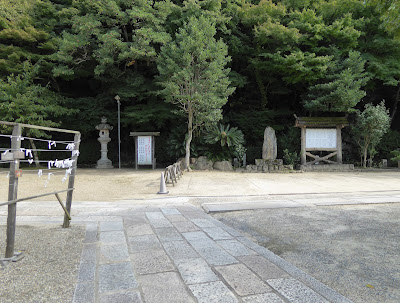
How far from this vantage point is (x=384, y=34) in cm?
1481

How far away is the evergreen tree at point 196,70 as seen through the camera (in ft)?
37.6

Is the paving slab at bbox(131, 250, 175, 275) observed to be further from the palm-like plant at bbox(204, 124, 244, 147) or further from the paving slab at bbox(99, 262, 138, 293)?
the palm-like plant at bbox(204, 124, 244, 147)

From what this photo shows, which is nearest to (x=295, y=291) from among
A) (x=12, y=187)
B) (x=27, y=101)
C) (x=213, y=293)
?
(x=213, y=293)

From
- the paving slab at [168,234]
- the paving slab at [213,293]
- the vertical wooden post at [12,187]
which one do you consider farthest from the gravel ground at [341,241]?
the vertical wooden post at [12,187]

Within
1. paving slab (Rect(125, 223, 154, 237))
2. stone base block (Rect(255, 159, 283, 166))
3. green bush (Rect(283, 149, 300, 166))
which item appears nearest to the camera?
paving slab (Rect(125, 223, 154, 237))

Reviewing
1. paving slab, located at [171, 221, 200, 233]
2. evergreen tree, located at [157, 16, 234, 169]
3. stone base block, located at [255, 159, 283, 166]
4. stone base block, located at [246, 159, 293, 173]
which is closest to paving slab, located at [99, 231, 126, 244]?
paving slab, located at [171, 221, 200, 233]

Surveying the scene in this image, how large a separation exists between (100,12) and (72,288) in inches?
568

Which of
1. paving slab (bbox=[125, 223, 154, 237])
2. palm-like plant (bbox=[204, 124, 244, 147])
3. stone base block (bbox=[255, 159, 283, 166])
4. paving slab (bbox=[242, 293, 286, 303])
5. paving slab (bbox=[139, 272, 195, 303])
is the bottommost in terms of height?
paving slab (bbox=[139, 272, 195, 303])

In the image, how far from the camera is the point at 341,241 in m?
3.47

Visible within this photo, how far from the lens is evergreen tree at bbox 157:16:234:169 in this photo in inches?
451

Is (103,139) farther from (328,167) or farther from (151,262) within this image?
(151,262)

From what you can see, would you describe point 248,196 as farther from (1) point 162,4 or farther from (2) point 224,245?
(1) point 162,4

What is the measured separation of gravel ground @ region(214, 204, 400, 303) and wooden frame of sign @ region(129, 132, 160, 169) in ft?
31.3

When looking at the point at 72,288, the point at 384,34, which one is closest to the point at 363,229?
the point at 72,288
